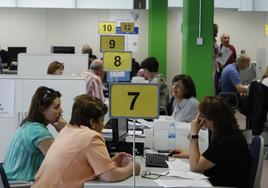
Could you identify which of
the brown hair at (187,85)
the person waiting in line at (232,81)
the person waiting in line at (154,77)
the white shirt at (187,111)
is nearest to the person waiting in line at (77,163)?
the white shirt at (187,111)

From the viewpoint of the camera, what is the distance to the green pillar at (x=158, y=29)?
13125 millimetres

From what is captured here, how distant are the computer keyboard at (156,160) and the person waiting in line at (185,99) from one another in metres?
1.39

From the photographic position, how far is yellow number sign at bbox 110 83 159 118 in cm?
303

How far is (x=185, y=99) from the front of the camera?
541cm

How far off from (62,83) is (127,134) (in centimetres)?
74

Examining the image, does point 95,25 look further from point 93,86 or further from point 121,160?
point 121,160

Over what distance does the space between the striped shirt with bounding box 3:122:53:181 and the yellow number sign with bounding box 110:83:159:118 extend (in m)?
0.66

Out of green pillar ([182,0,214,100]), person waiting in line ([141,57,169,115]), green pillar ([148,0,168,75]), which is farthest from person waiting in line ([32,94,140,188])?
green pillar ([148,0,168,75])

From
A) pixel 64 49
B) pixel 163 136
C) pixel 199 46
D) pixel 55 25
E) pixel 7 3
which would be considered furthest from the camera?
pixel 55 25

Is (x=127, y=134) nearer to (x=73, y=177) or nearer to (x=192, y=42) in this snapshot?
(x=73, y=177)

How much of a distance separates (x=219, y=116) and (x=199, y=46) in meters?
4.52

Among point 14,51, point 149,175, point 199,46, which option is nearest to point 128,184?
point 149,175

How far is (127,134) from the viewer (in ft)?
15.6

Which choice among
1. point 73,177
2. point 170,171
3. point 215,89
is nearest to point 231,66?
point 215,89
